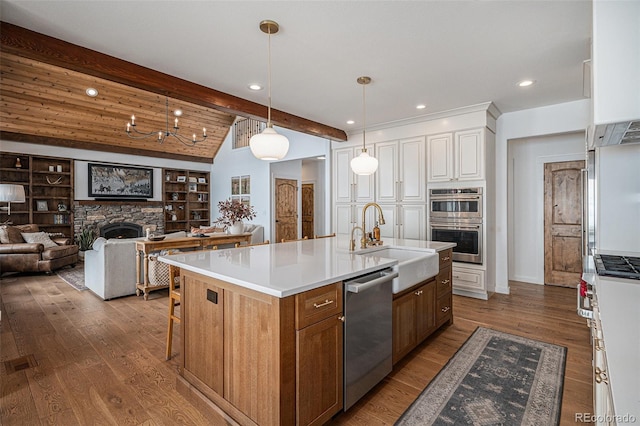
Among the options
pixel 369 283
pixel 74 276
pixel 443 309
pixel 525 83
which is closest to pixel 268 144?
pixel 369 283

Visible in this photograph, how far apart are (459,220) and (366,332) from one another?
124 inches

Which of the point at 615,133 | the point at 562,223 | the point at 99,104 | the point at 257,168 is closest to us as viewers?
the point at 615,133

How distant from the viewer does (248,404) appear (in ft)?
5.65

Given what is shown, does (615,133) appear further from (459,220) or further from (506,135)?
(506,135)

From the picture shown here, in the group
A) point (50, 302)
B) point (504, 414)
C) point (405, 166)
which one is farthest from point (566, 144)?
point (50, 302)

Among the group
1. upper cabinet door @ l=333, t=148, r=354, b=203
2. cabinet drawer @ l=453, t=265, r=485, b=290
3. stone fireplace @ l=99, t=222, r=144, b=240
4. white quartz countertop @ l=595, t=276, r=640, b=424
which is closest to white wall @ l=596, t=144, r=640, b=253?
white quartz countertop @ l=595, t=276, r=640, b=424

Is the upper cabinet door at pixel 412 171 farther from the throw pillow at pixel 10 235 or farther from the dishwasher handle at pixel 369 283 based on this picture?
the throw pillow at pixel 10 235

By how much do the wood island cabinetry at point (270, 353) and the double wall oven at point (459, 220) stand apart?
3.34 m

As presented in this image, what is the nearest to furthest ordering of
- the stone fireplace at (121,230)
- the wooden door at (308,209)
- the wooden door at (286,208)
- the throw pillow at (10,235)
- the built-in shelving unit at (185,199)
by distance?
the throw pillow at (10,235) → the stone fireplace at (121,230) → the wooden door at (286,208) → the built-in shelving unit at (185,199) → the wooden door at (308,209)

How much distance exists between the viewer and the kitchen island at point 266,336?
1.57 m

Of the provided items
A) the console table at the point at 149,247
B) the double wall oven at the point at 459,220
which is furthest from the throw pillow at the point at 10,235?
the double wall oven at the point at 459,220

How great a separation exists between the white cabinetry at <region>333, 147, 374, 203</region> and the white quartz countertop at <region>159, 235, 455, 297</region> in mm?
2816

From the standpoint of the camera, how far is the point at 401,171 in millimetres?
5203

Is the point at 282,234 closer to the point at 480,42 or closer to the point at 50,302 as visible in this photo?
the point at 50,302
